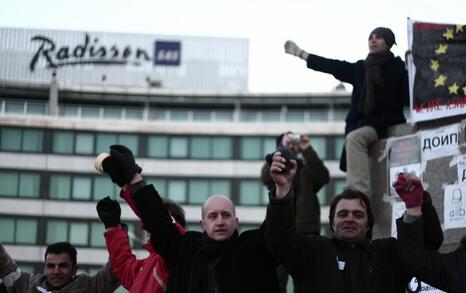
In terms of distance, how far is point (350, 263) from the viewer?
19.6ft

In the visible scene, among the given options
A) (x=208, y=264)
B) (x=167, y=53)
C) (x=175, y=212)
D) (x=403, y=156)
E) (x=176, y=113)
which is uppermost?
(x=167, y=53)

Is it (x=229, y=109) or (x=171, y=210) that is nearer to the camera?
(x=171, y=210)

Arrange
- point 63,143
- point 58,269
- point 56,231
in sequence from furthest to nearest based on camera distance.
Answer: point 63,143, point 56,231, point 58,269

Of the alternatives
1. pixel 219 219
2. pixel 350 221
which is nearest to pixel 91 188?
pixel 219 219

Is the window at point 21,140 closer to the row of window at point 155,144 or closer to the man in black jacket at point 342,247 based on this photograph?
the row of window at point 155,144

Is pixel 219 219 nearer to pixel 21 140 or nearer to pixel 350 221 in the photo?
pixel 350 221

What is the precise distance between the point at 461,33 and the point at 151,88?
215 feet

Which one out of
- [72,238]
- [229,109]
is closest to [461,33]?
[72,238]

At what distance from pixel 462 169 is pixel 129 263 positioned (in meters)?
3.37

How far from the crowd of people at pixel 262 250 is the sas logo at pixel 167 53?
71473mm

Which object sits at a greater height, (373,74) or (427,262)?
(373,74)

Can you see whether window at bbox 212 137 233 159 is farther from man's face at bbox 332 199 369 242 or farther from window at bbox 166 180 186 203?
man's face at bbox 332 199 369 242

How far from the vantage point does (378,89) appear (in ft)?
31.6

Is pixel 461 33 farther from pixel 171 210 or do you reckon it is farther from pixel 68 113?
pixel 68 113
